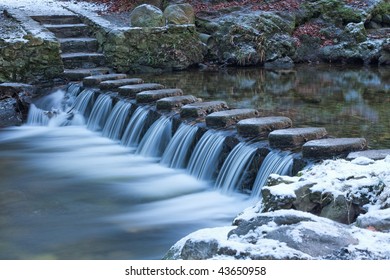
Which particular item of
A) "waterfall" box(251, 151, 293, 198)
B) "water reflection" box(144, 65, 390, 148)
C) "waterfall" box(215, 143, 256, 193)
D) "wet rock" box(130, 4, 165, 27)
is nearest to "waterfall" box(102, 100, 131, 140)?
"water reflection" box(144, 65, 390, 148)

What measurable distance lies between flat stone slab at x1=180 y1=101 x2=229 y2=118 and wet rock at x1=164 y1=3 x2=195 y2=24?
5.48m

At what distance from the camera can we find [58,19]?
13555mm

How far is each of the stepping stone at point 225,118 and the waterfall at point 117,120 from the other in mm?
2275

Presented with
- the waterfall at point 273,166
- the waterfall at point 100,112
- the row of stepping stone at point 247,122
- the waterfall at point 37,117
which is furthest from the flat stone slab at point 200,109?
the waterfall at point 37,117

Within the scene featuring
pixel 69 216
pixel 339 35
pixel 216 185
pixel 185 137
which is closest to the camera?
pixel 69 216

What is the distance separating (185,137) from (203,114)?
0.42 metres

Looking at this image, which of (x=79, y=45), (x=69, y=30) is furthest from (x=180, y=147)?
(x=69, y=30)

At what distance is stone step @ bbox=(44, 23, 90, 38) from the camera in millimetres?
12930

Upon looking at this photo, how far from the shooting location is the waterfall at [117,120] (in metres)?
9.23

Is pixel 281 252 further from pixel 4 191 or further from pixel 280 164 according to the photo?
pixel 4 191

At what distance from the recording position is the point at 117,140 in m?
9.22

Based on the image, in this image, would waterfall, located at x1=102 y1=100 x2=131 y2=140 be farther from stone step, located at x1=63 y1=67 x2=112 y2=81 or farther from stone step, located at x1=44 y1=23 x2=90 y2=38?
stone step, located at x1=44 y1=23 x2=90 y2=38

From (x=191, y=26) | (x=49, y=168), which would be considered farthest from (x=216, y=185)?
(x=191, y=26)

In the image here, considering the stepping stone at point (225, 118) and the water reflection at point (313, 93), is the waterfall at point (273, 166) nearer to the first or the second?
the water reflection at point (313, 93)
